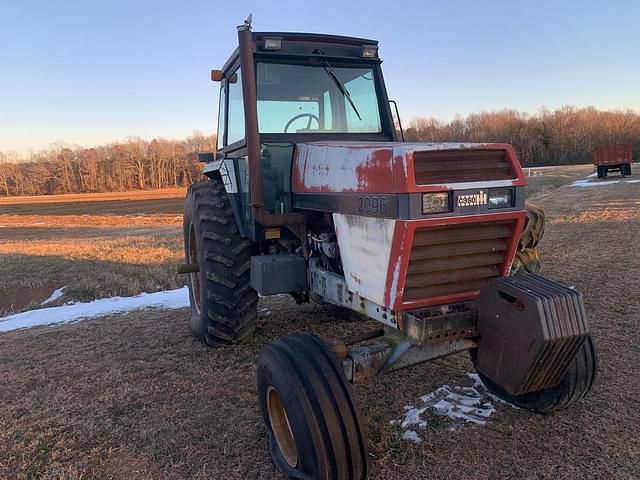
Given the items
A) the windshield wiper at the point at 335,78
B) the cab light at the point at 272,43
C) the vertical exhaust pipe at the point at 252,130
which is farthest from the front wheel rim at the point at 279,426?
the cab light at the point at 272,43

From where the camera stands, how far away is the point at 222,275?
4.43 metres

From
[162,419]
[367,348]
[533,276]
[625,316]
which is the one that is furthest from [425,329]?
[625,316]

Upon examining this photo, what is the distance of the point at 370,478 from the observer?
9.29 feet

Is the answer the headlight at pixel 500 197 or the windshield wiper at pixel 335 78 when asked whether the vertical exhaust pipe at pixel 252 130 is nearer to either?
the windshield wiper at pixel 335 78

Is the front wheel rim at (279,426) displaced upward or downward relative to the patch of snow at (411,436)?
upward

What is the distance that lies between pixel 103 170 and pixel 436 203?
83.0 metres

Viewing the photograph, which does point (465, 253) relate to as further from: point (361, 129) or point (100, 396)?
point (100, 396)

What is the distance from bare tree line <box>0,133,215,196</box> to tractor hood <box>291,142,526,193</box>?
64.3 meters

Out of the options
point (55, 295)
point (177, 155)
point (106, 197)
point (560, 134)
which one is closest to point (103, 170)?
point (177, 155)

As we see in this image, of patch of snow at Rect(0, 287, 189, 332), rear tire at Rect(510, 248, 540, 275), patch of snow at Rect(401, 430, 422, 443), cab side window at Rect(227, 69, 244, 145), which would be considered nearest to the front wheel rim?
patch of snow at Rect(401, 430, 422, 443)

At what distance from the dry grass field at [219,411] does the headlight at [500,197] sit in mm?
1422

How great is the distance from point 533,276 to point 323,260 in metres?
1.44

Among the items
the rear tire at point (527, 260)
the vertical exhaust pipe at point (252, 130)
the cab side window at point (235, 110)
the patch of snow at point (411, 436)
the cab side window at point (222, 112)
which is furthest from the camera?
the rear tire at point (527, 260)

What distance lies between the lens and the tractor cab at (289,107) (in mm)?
3875
